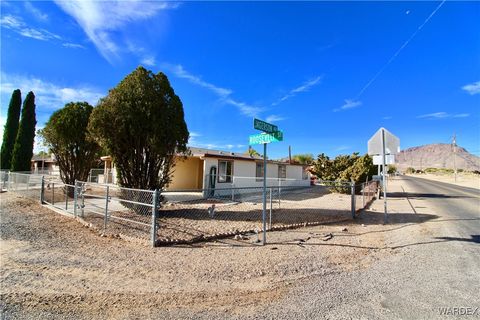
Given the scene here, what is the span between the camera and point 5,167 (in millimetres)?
25469

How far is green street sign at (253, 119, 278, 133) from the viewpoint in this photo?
238 inches

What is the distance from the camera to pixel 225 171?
1977cm

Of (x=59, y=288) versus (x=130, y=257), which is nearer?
(x=59, y=288)

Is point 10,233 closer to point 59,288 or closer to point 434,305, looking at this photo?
point 59,288

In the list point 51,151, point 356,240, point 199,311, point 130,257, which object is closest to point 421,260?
point 356,240

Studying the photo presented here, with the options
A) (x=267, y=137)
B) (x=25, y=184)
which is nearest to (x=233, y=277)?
(x=267, y=137)

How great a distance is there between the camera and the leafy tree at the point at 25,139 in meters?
22.6

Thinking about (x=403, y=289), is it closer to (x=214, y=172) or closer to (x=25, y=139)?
(x=214, y=172)

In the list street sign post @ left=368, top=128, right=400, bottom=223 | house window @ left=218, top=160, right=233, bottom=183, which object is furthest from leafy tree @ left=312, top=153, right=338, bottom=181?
street sign post @ left=368, top=128, right=400, bottom=223

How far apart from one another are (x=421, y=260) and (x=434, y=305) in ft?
7.04

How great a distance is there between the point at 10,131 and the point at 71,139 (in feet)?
52.9

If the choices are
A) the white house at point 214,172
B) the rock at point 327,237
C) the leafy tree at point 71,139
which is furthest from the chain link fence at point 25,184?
the rock at point 327,237

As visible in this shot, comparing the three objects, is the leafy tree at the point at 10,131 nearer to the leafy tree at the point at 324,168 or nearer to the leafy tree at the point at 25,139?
the leafy tree at the point at 25,139

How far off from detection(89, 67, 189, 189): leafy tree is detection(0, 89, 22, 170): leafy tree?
73.5ft
